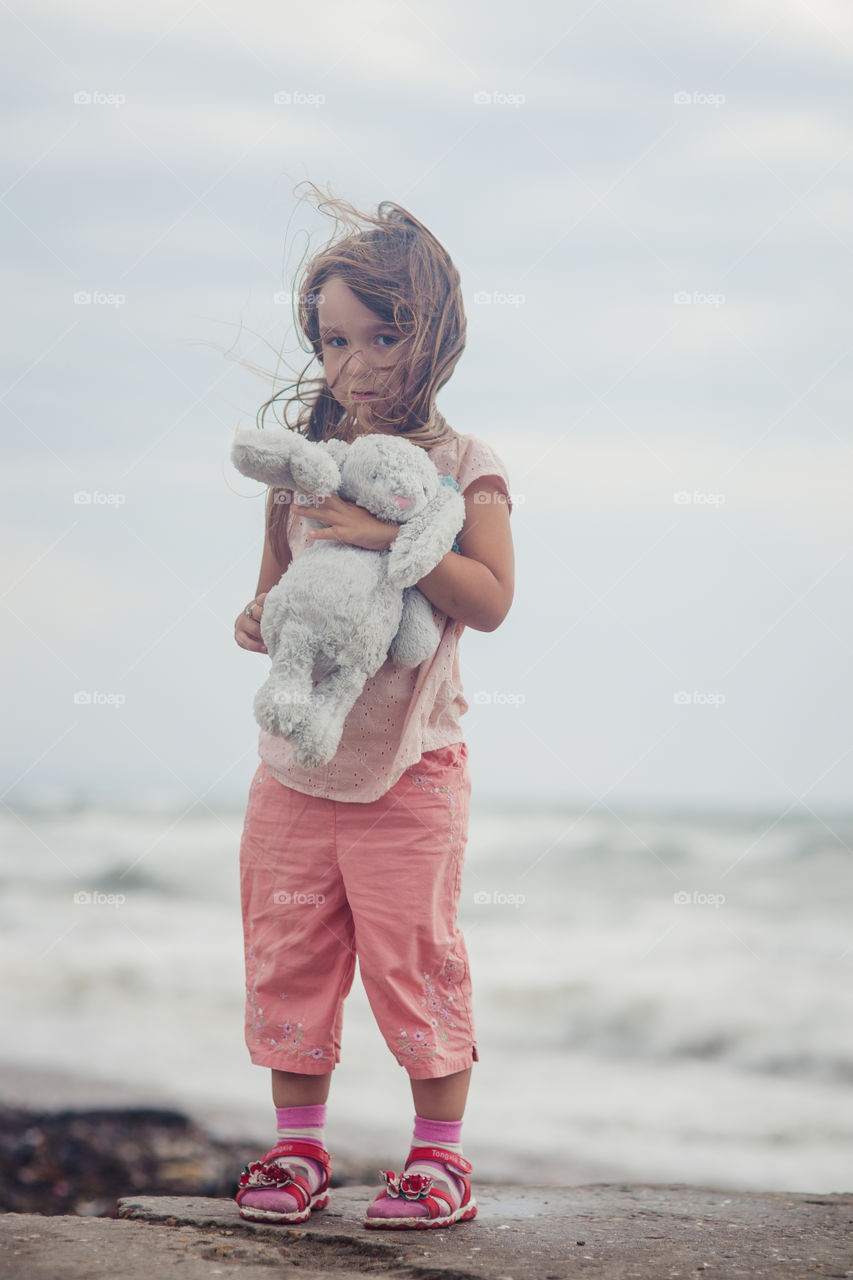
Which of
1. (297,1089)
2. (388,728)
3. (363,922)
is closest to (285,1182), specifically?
(297,1089)

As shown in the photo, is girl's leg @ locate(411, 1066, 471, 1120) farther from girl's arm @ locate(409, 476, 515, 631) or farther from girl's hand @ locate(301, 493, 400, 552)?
girl's hand @ locate(301, 493, 400, 552)

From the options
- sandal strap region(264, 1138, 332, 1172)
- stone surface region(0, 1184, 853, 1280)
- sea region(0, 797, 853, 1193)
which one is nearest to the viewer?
stone surface region(0, 1184, 853, 1280)

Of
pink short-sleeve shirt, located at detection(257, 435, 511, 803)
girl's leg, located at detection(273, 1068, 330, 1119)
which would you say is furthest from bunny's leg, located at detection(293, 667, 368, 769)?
girl's leg, located at detection(273, 1068, 330, 1119)

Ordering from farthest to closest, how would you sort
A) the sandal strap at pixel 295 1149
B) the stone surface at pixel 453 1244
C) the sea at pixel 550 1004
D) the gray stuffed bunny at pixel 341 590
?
the sea at pixel 550 1004, the sandal strap at pixel 295 1149, the gray stuffed bunny at pixel 341 590, the stone surface at pixel 453 1244

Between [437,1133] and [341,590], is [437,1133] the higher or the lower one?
the lower one

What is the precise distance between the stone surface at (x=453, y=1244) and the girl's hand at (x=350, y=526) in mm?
1134

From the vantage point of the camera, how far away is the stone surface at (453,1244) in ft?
5.45

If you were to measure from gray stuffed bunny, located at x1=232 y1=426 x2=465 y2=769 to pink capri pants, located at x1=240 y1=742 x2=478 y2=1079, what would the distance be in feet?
0.91

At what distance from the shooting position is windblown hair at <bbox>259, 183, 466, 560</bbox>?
202 centimetres

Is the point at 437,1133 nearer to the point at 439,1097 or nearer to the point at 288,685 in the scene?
the point at 439,1097

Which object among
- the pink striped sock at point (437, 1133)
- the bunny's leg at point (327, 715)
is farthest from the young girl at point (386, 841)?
the bunny's leg at point (327, 715)

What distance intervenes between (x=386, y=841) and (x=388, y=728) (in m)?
0.20

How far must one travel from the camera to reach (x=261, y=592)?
217 centimetres

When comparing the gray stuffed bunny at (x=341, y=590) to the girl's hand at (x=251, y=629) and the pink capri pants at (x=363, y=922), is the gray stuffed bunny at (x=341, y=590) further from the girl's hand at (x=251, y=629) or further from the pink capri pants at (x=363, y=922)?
the pink capri pants at (x=363, y=922)
